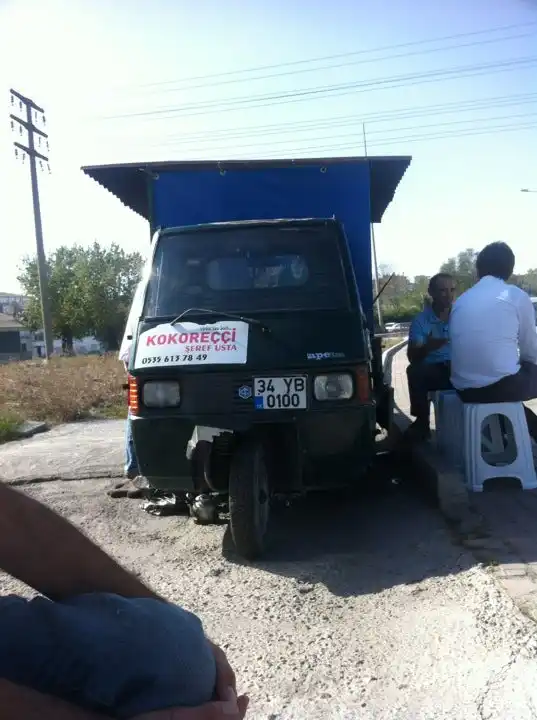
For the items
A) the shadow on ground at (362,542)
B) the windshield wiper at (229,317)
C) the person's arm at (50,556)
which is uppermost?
the windshield wiper at (229,317)

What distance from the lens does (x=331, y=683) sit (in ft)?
9.38

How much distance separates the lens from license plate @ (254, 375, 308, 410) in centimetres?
425

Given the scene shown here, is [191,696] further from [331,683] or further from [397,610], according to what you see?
[397,610]

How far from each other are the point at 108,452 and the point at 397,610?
5.45 metres

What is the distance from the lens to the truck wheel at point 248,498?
4113 mm

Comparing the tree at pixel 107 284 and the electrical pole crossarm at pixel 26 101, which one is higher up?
the electrical pole crossarm at pixel 26 101

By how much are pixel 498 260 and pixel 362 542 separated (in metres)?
2.47

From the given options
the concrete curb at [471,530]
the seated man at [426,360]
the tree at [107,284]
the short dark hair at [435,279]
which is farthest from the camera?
the tree at [107,284]

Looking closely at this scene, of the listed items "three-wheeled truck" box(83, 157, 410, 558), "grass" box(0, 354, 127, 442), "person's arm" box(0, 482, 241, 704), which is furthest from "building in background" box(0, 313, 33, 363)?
"person's arm" box(0, 482, 241, 704)

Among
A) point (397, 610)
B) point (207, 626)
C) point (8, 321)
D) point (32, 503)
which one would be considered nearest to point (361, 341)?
point (397, 610)

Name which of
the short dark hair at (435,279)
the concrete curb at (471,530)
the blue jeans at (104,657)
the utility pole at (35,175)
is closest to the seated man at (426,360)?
the short dark hair at (435,279)

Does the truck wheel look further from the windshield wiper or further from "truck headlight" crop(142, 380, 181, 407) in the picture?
the windshield wiper

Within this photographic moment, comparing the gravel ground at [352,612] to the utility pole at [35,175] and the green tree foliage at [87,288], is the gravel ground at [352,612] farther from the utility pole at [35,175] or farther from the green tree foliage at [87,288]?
the green tree foliage at [87,288]

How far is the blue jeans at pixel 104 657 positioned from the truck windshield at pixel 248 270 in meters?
→ 3.39
